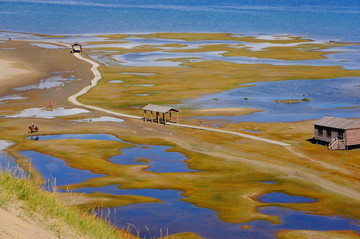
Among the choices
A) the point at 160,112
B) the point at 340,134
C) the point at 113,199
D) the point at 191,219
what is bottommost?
the point at 191,219

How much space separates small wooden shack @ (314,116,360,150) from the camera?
5069 cm

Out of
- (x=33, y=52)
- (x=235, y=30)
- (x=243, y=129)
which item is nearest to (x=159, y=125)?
(x=243, y=129)

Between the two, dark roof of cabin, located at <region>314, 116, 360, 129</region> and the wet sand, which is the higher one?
the wet sand

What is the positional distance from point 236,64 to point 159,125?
5195 centimetres

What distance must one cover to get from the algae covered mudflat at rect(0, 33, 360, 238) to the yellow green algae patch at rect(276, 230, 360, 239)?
138 millimetres

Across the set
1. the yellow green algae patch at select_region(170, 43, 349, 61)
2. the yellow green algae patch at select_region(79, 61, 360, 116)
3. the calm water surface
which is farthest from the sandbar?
the calm water surface

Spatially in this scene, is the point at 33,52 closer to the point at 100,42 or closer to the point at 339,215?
the point at 100,42

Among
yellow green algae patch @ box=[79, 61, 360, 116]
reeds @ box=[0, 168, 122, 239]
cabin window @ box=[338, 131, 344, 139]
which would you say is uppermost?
yellow green algae patch @ box=[79, 61, 360, 116]

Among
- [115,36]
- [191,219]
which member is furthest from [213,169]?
Result: [115,36]

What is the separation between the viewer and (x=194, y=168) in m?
43.8

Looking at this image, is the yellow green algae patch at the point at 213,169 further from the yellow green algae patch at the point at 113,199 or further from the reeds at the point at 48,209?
the reeds at the point at 48,209

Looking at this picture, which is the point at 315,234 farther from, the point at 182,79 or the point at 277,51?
the point at 277,51

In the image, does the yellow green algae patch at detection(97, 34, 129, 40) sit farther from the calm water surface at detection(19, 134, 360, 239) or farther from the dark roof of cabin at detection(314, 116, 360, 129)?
the calm water surface at detection(19, 134, 360, 239)

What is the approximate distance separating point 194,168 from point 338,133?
1401cm
